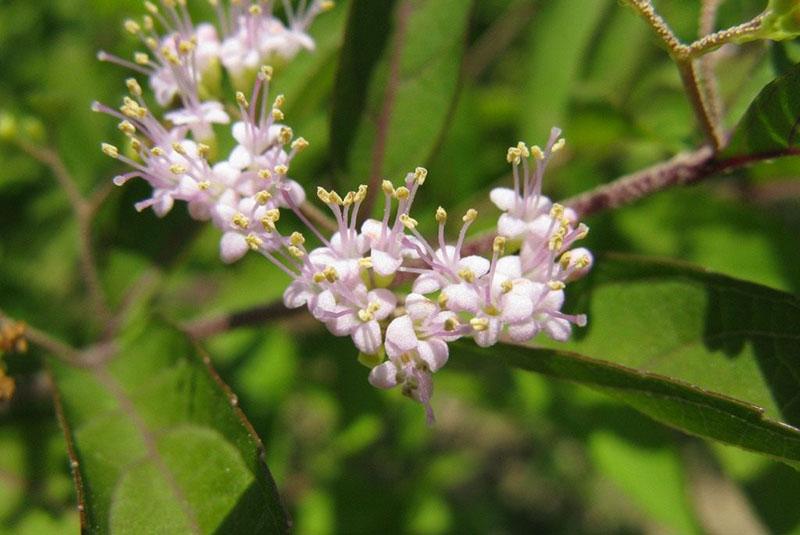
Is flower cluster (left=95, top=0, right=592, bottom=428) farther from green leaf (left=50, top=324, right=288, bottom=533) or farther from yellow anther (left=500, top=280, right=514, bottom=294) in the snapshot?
green leaf (left=50, top=324, right=288, bottom=533)

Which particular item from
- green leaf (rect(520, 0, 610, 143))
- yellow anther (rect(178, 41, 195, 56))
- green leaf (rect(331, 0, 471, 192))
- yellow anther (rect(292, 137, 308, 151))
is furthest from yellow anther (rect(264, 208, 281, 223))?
green leaf (rect(520, 0, 610, 143))

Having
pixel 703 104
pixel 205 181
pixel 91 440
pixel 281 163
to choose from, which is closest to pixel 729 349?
pixel 703 104

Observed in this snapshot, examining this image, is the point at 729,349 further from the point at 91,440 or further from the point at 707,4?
the point at 91,440

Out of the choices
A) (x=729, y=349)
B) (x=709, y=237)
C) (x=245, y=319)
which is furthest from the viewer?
(x=709, y=237)

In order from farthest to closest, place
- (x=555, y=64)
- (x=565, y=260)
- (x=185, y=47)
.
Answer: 1. (x=555, y=64)
2. (x=185, y=47)
3. (x=565, y=260)

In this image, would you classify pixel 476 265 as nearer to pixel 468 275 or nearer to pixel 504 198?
pixel 468 275

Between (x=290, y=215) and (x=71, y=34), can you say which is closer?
(x=290, y=215)

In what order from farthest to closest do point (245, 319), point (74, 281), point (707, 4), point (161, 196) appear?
1. point (74, 281)
2. point (245, 319)
3. point (707, 4)
4. point (161, 196)

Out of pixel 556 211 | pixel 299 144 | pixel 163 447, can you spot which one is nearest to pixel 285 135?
pixel 299 144
